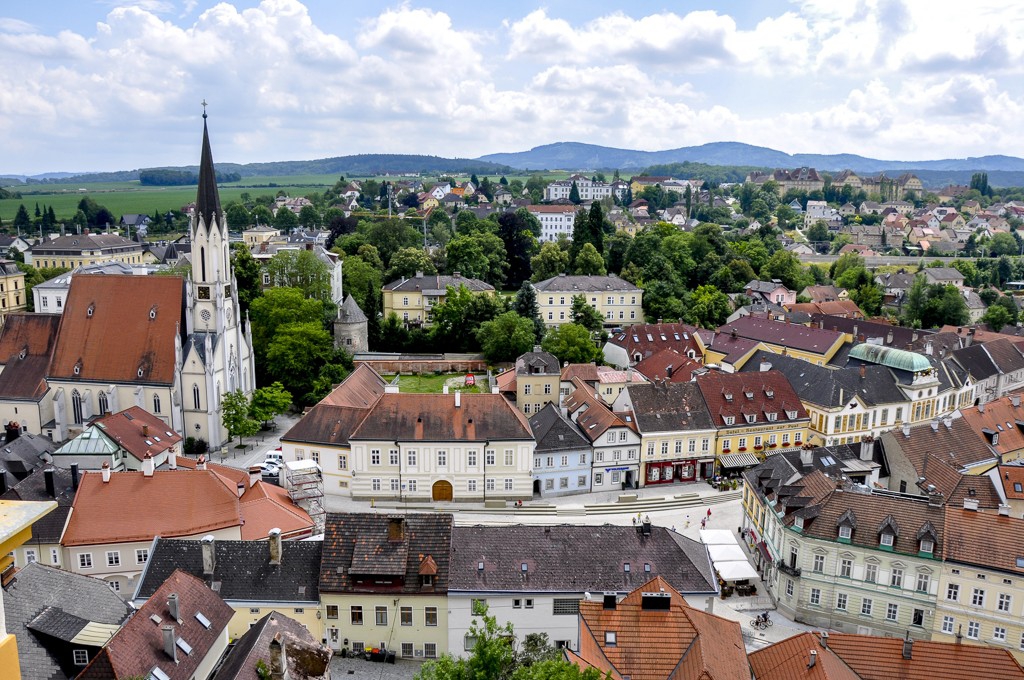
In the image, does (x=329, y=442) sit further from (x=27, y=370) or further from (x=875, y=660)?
(x=875, y=660)

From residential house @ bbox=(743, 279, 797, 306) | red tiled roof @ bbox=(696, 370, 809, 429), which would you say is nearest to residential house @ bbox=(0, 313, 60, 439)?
red tiled roof @ bbox=(696, 370, 809, 429)

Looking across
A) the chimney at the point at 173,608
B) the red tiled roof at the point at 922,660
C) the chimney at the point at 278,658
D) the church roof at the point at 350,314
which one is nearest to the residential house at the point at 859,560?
the red tiled roof at the point at 922,660

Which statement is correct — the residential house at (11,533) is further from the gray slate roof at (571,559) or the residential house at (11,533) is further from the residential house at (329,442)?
the residential house at (329,442)

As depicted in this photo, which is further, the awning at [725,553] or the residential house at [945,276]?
the residential house at [945,276]

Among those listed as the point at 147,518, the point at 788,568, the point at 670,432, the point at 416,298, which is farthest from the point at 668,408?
the point at 416,298

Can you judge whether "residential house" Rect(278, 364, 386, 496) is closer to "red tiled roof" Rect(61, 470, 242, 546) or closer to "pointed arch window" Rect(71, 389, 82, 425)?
"red tiled roof" Rect(61, 470, 242, 546)

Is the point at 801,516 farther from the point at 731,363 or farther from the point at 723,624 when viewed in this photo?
the point at 731,363
